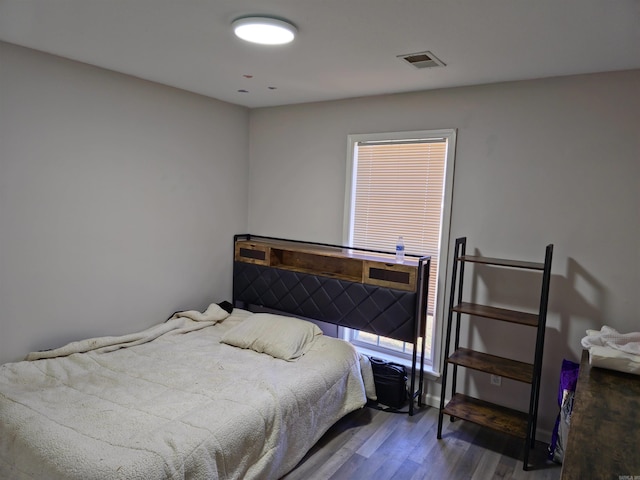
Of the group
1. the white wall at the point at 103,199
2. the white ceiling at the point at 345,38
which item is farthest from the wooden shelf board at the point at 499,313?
the white wall at the point at 103,199

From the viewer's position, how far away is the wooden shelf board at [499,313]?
267 cm

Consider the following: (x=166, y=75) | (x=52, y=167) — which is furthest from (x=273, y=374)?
(x=166, y=75)

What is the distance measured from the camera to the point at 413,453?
2793 millimetres

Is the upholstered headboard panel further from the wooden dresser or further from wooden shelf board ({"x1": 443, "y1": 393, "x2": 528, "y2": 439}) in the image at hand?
the wooden dresser

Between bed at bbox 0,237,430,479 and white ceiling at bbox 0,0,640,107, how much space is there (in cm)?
194

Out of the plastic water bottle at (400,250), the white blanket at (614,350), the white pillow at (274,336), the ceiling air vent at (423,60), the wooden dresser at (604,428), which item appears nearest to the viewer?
the wooden dresser at (604,428)

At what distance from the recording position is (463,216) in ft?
10.4

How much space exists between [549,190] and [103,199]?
3.19 meters

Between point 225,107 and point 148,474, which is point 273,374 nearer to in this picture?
point 148,474

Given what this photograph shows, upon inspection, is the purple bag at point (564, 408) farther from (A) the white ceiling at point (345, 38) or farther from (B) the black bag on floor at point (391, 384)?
(A) the white ceiling at point (345, 38)

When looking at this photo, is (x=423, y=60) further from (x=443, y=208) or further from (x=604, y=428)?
(x=604, y=428)

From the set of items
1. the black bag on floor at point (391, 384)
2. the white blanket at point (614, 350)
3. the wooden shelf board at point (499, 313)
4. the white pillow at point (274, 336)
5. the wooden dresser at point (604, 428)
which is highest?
the wooden shelf board at point (499, 313)

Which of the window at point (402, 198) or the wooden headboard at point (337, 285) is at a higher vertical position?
the window at point (402, 198)

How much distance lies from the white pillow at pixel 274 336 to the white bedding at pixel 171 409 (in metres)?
0.08
